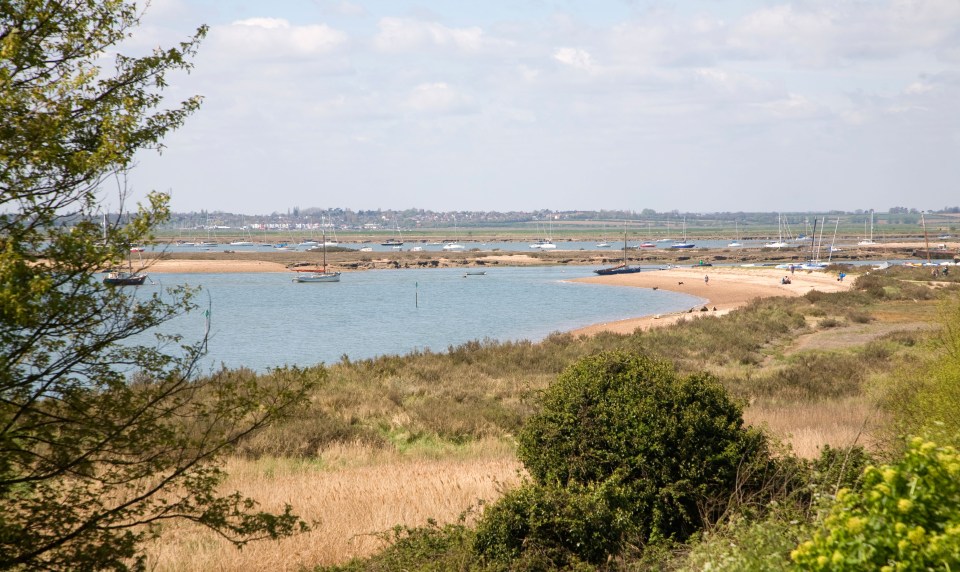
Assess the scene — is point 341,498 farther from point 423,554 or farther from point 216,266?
point 216,266

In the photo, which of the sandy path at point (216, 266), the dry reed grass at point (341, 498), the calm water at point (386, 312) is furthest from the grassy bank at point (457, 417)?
the sandy path at point (216, 266)

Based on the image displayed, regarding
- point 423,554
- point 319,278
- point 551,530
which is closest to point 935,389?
point 551,530

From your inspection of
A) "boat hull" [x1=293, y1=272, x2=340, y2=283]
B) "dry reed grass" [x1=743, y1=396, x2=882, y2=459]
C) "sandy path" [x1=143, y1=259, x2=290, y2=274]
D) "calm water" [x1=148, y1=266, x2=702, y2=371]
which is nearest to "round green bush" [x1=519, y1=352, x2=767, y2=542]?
"dry reed grass" [x1=743, y1=396, x2=882, y2=459]

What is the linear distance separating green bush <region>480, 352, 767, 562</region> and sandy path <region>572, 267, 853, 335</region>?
36.1 m

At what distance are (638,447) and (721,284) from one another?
75755mm

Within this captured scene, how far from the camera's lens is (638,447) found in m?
8.38

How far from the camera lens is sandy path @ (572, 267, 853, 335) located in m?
52.2

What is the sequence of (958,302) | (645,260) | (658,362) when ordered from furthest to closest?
(645,260) → (958,302) → (658,362)

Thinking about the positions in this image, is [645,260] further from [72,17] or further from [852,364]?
[72,17]

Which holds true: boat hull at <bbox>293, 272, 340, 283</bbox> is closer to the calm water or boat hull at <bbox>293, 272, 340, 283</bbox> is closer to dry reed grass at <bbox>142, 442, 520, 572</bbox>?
the calm water

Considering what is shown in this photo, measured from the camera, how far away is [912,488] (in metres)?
3.47

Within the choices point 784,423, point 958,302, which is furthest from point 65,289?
point 958,302

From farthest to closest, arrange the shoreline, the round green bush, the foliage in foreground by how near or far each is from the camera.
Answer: the shoreline, the foliage in foreground, the round green bush

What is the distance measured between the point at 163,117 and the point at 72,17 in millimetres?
1085
